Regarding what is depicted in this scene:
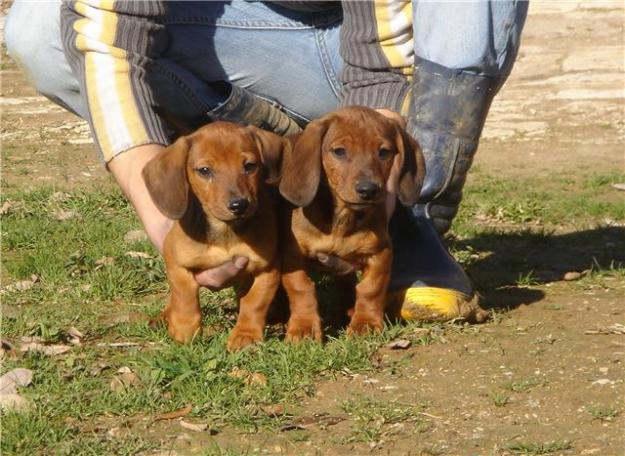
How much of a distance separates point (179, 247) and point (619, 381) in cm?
142

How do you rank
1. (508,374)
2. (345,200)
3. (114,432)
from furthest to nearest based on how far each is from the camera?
1. (345,200)
2. (508,374)
3. (114,432)

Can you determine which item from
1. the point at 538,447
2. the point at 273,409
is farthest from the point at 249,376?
the point at 538,447

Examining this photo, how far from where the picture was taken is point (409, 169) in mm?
4023

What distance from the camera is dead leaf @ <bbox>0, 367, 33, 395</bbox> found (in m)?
3.59

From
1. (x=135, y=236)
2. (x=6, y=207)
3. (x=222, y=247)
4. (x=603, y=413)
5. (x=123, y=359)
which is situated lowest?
(x=6, y=207)

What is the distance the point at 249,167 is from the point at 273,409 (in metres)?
0.79

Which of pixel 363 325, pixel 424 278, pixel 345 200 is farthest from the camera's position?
pixel 424 278

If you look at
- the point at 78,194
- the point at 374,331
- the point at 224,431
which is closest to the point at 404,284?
the point at 374,331

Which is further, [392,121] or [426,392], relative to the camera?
[392,121]

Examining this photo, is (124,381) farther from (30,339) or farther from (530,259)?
(530,259)

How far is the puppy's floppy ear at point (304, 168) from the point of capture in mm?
3895

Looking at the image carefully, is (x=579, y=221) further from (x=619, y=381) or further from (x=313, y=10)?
(x=619, y=381)

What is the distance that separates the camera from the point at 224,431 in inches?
132

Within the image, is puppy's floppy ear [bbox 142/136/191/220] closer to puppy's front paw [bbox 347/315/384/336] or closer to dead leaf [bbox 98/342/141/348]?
dead leaf [bbox 98/342/141/348]
